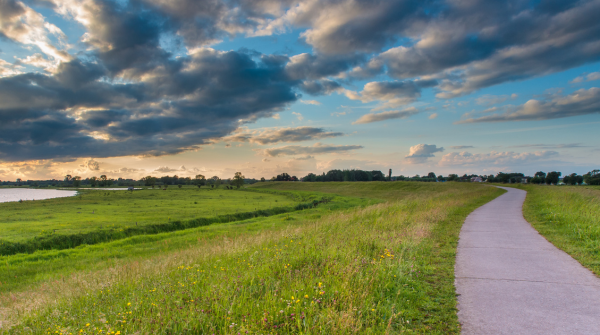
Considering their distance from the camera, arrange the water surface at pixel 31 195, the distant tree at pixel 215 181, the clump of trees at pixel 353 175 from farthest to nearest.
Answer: the clump of trees at pixel 353 175
the distant tree at pixel 215 181
the water surface at pixel 31 195

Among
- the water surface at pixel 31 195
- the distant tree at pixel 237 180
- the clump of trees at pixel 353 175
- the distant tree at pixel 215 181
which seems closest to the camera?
the water surface at pixel 31 195

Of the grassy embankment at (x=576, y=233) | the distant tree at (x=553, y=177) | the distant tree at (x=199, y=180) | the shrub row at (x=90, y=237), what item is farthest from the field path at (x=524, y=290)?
the distant tree at (x=199, y=180)

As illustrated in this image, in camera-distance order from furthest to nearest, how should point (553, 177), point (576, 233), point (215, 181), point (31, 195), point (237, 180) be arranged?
1. point (215, 181)
2. point (237, 180)
3. point (553, 177)
4. point (31, 195)
5. point (576, 233)

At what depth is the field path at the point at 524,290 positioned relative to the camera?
4.81 m

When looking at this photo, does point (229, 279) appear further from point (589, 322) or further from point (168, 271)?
point (589, 322)

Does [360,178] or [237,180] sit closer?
[237,180]

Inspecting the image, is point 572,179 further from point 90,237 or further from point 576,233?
point 90,237

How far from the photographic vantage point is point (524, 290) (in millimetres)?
6211

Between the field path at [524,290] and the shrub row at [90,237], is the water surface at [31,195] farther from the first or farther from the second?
the field path at [524,290]

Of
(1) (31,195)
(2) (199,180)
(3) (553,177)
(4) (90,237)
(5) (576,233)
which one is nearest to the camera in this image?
(5) (576,233)

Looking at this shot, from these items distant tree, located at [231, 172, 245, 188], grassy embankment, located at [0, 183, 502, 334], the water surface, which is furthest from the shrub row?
distant tree, located at [231, 172, 245, 188]

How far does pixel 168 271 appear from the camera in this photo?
8.27 m

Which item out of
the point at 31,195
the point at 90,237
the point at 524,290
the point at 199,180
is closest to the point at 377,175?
the point at 199,180

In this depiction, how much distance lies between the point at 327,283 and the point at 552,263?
6.92 meters
